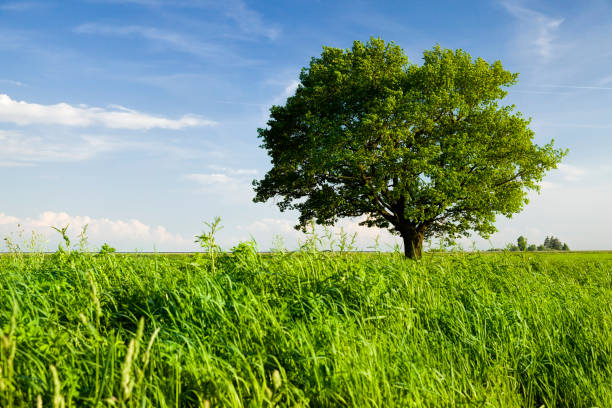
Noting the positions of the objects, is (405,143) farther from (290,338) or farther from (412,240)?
(290,338)

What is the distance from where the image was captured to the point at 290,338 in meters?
4.21

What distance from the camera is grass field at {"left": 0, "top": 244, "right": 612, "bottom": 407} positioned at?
327 centimetres

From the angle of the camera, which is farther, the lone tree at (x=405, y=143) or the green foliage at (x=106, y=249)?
the lone tree at (x=405, y=143)

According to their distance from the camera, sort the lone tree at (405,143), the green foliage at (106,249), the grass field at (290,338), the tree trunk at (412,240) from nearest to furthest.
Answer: the grass field at (290,338) → the green foliage at (106,249) → the lone tree at (405,143) → the tree trunk at (412,240)

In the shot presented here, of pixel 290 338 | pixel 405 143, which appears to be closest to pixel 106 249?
pixel 290 338

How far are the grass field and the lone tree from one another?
52.7ft

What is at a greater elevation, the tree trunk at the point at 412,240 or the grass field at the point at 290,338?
the tree trunk at the point at 412,240

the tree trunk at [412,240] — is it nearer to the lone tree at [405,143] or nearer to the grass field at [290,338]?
the lone tree at [405,143]

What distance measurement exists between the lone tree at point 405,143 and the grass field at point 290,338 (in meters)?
16.1

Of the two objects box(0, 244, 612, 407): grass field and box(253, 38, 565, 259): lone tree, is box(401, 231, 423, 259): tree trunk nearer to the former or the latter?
box(253, 38, 565, 259): lone tree

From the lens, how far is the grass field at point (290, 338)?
10.7 feet

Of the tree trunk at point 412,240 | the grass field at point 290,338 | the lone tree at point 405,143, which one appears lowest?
the grass field at point 290,338

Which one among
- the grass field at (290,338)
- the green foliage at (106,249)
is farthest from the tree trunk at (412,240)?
the green foliage at (106,249)

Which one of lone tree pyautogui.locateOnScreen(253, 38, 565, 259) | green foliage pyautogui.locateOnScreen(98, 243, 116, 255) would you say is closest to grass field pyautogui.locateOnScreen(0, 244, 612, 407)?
green foliage pyautogui.locateOnScreen(98, 243, 116, 255)
